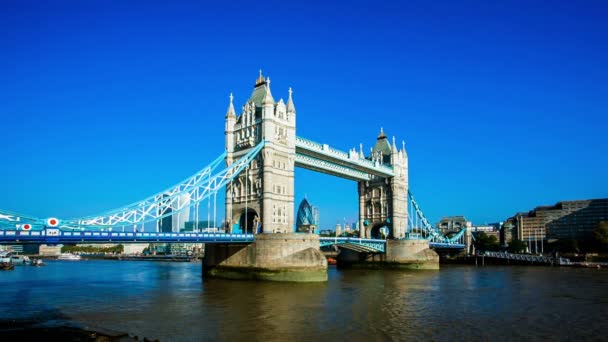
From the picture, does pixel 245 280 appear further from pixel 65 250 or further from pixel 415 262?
pixel 65 250

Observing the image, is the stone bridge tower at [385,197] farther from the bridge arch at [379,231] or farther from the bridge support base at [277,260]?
the bridge support base at [277,260]

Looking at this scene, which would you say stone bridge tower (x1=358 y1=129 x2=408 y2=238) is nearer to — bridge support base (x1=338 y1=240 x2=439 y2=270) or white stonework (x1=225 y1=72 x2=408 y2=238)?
bridge support base (x1=338 y1=240 x2=439 y2=270)

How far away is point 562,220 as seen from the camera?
160125 mm

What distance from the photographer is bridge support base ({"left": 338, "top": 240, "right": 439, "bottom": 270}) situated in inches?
2881

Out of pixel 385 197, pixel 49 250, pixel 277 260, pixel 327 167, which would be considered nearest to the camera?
pixel 277 260

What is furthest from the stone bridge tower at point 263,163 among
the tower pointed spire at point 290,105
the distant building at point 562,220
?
the distant building at point 562,220

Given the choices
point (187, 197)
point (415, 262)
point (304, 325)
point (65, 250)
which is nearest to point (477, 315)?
point (304, 325)

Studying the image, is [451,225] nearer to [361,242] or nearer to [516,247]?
[516,247]

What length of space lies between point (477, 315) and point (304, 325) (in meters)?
11.1

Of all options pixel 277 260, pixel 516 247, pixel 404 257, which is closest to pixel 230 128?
pixel 277 260

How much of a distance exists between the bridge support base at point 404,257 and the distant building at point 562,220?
91211mm

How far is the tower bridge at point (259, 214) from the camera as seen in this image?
41969mm

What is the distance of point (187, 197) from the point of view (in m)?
51.8

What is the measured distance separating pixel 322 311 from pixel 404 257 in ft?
145
